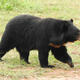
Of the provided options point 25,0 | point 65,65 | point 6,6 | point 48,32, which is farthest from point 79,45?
point 25,0

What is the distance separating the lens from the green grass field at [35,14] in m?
7.01

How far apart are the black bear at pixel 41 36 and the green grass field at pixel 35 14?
266 millimetres

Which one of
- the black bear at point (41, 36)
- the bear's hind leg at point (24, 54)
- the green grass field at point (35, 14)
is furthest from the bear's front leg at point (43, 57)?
the bear's hind leg at point (24, 54)

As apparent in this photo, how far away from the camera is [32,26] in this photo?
26.1 ft

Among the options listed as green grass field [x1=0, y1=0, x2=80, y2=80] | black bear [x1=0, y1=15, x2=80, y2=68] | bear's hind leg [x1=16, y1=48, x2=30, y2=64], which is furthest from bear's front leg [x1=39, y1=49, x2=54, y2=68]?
bear's hind leg [x1=16, y1=48, x2=30, y2=64]

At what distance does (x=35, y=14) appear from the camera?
647 inches

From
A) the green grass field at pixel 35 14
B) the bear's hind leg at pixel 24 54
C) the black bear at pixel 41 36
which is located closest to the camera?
the green grass field at pixel 35 14

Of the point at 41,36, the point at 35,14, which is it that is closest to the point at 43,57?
the point at 41,36

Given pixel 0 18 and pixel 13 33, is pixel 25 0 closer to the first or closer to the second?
pixel 0 18

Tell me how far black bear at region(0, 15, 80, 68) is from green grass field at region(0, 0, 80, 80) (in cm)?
27

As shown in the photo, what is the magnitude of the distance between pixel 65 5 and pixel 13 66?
12546 millimetres

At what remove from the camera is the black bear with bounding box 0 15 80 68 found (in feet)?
24.8

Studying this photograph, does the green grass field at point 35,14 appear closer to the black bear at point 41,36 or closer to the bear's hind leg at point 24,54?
the bear's hind leg at point 24,54

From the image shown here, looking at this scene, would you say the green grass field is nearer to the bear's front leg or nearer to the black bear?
the bear's front leg
